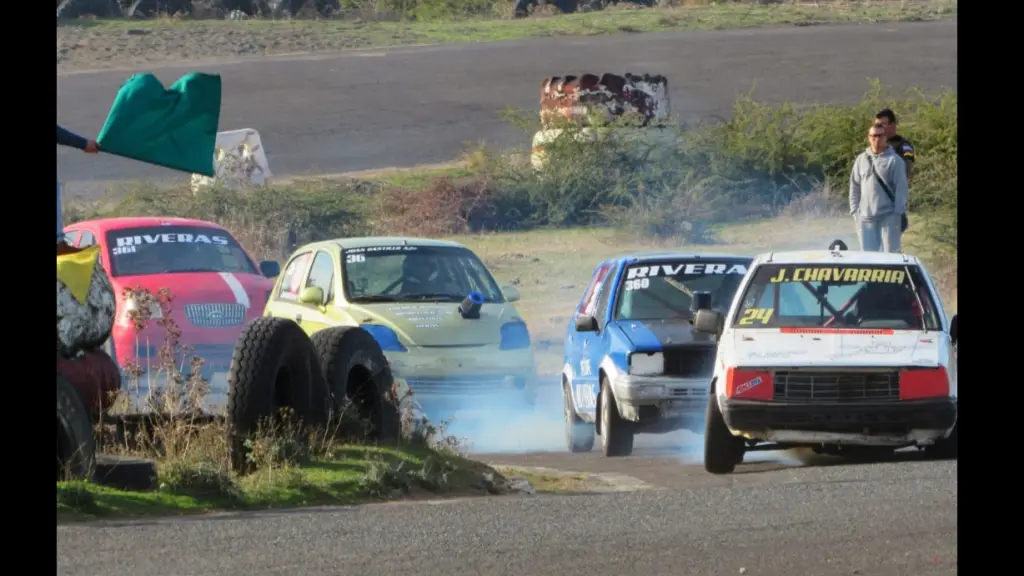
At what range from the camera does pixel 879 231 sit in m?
18.3

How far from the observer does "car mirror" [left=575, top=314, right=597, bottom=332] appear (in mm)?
16219

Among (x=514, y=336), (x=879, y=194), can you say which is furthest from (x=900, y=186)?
(x=514, y=336)

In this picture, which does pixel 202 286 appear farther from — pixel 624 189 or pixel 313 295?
pixel 624 189

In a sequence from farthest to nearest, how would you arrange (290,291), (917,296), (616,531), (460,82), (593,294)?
(460,82), (290,291), (593,294), (917,296), (616,531)

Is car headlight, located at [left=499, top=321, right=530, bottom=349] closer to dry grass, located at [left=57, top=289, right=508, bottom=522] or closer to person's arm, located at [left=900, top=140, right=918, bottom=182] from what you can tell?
dry grass, located at [left=57, top=289, right=508, bottom=522]

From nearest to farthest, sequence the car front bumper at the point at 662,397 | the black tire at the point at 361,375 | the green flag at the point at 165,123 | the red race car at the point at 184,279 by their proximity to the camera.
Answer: the green flag at the point at 165,123 < the black tire at the point at 361,375 < the car front bumper at the point at 662,397 < the red race car at the point at 184,279

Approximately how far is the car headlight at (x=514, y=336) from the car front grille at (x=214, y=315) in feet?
7.78

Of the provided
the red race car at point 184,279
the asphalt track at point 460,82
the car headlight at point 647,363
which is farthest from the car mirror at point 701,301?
the asphalt track at point 460,82

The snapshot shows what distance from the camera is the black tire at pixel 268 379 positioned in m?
12.9

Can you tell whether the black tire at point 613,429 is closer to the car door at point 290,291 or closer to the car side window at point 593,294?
the car side window at point 593,294

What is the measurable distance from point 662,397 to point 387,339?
112 inches

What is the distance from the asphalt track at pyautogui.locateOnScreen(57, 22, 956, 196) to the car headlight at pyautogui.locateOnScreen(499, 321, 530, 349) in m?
17.7

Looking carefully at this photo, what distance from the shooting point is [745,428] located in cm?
1349

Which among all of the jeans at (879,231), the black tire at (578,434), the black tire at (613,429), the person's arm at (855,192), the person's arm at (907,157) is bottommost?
the black tire at (578,434)
